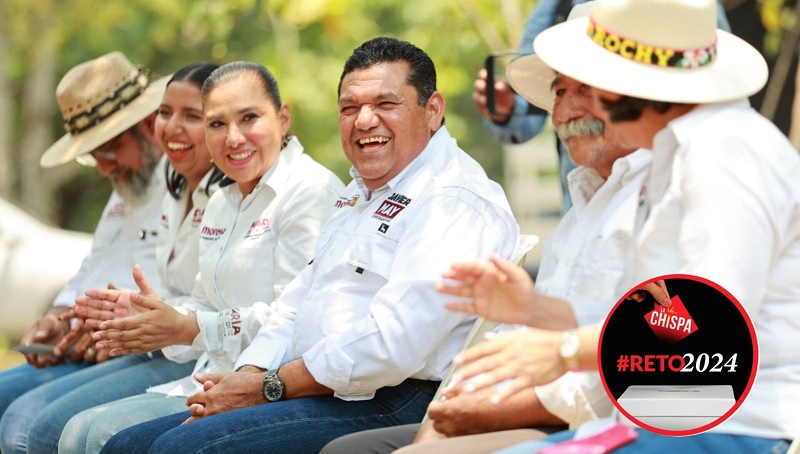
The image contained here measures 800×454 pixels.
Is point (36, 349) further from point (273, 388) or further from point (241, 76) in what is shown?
point (273, 388)

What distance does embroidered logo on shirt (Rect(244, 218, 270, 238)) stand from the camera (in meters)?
4.00

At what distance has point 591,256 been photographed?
276 centimetres

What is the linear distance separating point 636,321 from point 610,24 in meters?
0.65

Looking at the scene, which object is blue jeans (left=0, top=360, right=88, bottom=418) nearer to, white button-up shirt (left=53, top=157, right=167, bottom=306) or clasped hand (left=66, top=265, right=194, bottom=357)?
white button-up shirt (left=53, top=157, right=167, bottom=306)

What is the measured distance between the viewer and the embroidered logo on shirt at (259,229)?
157 inches

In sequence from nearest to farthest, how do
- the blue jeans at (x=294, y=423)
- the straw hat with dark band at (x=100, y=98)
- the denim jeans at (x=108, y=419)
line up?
the blue jeans at (x=294, y=423)
the denim jeans at (x=108, y=419)
the straw hat with dark band at (x=100, y=98)

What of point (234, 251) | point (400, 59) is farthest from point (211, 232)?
point (400, 59)

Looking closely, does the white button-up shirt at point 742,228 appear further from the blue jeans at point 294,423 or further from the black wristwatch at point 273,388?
the black wristwatch at point 273,388

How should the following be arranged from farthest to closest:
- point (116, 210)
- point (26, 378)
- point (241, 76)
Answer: point (116, 210) → point (26, 378) → point (241, 76)

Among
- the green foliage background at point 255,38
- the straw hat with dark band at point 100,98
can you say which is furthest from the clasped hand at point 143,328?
the green foliage background at point 255,38

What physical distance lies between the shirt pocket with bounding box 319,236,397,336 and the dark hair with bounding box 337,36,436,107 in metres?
0.50

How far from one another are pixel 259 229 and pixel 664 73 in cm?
192

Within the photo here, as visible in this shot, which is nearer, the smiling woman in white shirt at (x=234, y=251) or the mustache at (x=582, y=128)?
the mustache at (x=582, y=128)

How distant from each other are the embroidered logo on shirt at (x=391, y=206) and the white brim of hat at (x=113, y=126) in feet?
6.19
